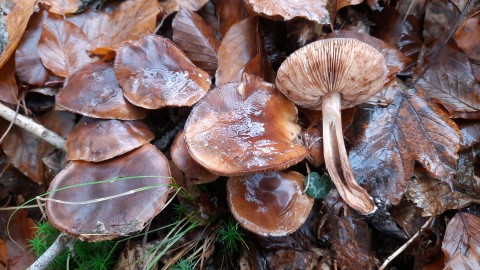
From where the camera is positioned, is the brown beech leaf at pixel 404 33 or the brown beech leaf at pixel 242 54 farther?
the brown beech leaf at pixel 404 33

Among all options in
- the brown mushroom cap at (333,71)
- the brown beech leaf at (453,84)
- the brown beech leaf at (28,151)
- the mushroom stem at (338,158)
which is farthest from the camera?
the brown beech leaf at (28,151)

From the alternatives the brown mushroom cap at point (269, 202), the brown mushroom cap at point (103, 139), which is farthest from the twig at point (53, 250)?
the brown mushroom cap at point (269, 202)

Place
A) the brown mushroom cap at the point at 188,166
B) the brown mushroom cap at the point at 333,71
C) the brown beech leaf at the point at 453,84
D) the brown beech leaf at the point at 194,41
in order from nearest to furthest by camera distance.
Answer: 1. the brown mushroom cap at the point at 333,71
2. the brown mushroom cap at the point at 188,166
3. the brown beech leaf at the point at 453,84
4. the brown beech leaf at the point at 194,41

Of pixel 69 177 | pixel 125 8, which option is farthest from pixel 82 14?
pixel 69 177

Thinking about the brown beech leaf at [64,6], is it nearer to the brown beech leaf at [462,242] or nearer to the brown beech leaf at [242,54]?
the brown beech leaf at [242,54]

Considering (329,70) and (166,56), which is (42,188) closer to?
(166,56)
